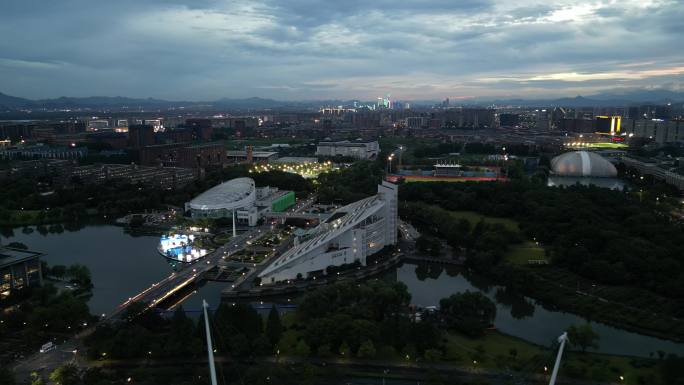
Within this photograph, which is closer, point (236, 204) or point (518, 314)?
point (518, 314)

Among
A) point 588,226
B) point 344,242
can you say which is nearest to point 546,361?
point 344,242

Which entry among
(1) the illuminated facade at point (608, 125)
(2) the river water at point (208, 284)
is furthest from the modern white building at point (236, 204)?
(1) the illuminated facade at point (608, 125)

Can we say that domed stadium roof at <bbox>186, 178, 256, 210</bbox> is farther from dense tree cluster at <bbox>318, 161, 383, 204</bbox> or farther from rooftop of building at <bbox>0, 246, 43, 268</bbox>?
rooftop of building at <bbox>0, 246, 43, 268</bbox>

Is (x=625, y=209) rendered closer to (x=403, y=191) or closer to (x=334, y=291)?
(x=403, y=191)

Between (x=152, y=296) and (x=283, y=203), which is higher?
(x=283, y=203)

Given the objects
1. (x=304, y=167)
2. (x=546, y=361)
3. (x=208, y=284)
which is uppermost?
(x=304, y=167)

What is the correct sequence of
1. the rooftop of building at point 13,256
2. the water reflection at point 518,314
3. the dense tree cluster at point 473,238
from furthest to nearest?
the dense tree cluster at point 473,238, the rooftop of building at point 13,256, the water reflection at point 518,314

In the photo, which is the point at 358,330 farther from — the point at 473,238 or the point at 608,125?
the point at 608,125

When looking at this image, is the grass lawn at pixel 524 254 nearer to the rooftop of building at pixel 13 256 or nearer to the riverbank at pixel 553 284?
the riverbank at pixel 553 284

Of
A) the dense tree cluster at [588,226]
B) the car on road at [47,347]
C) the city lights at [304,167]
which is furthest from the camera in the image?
the city lights at [304,167]
